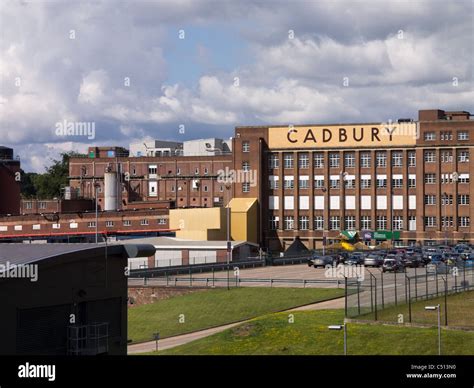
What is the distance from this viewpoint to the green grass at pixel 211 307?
5128cm

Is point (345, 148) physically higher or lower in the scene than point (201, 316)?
higher

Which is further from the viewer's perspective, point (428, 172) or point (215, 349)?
point (428, 172)

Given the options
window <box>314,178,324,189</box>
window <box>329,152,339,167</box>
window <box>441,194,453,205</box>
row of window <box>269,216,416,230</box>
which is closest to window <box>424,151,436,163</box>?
window <box>441,194,453,205</box>

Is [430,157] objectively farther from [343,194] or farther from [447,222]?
[343,194]

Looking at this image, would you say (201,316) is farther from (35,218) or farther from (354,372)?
(35,218)

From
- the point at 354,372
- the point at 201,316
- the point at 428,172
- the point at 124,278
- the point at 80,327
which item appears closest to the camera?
the point at 354,372

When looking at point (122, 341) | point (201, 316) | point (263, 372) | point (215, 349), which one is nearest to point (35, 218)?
point (201, 316)

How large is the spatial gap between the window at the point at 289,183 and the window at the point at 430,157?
16.1 meters

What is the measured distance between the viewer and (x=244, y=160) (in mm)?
110375

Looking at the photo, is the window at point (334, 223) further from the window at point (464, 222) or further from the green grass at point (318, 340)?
the green grass at point (318, 340)

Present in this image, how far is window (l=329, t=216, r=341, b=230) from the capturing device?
109 meters

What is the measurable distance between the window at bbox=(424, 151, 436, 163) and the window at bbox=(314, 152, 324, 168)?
40.1 feet

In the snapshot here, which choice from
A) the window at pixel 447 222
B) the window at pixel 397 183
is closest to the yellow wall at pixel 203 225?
the window at pixel 397 183

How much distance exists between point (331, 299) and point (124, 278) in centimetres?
3014
